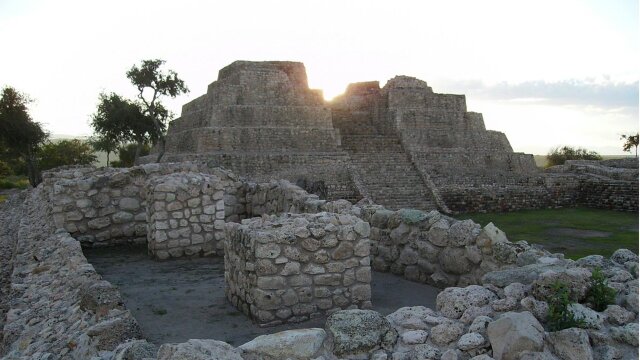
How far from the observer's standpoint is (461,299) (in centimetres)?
394

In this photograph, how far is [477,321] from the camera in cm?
358

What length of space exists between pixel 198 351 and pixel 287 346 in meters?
0.60

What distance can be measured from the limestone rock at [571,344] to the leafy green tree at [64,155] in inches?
2038

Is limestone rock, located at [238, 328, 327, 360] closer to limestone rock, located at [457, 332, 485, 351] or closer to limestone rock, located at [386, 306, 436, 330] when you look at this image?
limestone rock, located at [386, 306, 436, 330]

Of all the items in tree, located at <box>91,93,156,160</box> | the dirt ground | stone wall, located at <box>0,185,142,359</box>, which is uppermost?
tree, located at <box>91,93,156,160</box>

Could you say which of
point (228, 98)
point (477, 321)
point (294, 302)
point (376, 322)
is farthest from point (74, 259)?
point (228, 98)

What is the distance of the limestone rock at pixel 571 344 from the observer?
3152 millimetres

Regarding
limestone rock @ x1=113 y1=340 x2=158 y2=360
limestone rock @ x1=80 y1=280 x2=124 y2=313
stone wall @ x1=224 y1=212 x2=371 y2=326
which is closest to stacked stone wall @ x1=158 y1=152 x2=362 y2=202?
stone wall @ x1=224 y1=212 x2=371 y2=326

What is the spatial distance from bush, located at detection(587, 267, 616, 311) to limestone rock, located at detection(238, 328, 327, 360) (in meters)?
2.00

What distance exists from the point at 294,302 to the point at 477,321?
2.55m

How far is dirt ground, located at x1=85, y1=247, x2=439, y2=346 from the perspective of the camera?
5438 mm

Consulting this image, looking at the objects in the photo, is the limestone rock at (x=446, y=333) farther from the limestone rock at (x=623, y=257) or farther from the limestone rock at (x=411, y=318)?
the limestone rock at (x=623, y=257)

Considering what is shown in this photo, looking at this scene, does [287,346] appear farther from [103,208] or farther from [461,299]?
[103,208]

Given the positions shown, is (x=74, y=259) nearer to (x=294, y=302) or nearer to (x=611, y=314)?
(x=294, y=302)
